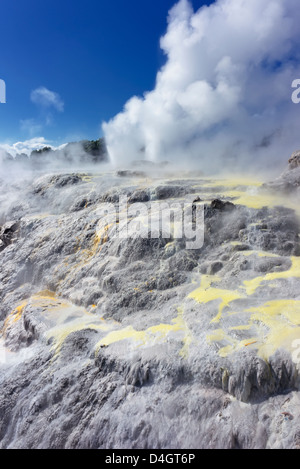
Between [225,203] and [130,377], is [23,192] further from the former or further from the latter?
[130,377]

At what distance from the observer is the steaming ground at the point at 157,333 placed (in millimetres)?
5242

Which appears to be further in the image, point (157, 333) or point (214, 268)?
point (214, 268)

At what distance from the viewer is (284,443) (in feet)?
14.6

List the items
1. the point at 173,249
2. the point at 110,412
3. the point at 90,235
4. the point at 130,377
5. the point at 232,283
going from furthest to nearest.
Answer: the point at 90,235 → the point at 173,249 → the point at 232,283 → the point at 130,377 → the point at 110,412

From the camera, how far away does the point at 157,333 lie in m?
6.98

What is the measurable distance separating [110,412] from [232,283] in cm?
495

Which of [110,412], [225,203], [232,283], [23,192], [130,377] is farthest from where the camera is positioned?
[23,192]

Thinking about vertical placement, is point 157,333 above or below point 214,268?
below

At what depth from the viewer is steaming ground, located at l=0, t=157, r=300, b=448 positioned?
5.24 meters

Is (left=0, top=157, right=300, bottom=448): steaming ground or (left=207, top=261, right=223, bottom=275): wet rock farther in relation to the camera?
(left=207, top=261, right=223, bottom=275): wet rock

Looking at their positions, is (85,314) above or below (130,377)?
above

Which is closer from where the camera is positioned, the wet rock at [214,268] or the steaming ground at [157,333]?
the steaming ground at [157,333]
